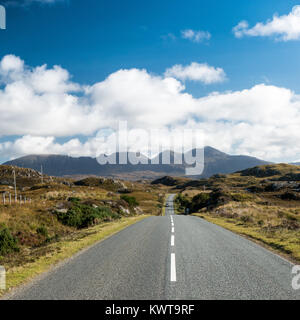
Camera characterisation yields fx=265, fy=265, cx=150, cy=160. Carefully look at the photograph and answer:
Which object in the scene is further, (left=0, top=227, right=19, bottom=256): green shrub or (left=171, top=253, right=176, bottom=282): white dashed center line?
(left=0, top=227, right=19, bottom=256): green shrub

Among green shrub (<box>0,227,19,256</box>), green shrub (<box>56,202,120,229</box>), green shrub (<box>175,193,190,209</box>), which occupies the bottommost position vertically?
green shrub (<box>175,193,190,209</box>)

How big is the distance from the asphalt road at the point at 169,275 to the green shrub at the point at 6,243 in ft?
18.6

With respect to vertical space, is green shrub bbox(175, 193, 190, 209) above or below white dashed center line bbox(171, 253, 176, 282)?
below

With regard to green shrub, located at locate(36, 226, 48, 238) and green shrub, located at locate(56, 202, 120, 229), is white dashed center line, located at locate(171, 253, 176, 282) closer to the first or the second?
green shrub, located at locate(36, 226, 48, 238)

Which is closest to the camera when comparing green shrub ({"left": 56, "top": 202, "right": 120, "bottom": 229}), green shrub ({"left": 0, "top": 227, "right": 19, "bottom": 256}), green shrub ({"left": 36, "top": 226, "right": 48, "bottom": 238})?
green shrub ({"left": 0, "top": 227, "right": 19, "bottom": 256})

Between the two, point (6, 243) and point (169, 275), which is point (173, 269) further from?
point (6, 243)

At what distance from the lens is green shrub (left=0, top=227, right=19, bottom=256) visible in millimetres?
14348

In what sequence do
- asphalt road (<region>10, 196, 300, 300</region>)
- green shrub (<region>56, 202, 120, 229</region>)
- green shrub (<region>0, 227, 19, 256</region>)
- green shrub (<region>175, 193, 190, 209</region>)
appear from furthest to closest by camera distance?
A: green shrub (<region>175, 193, 190, 209</region>) < green shrub (<region>56, 202, 120, 229</region>) < green shrub (<region>0, 227, 19, 256</region>) < asphalt road (<region>10, 196, 300, 300</region>)

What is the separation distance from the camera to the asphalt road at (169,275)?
6387 millimetres

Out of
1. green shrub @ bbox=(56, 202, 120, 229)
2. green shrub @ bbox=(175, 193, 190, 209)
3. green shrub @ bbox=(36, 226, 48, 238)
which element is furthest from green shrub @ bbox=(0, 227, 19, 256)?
green shrub @ bbox=(175, 193, 190, 209)

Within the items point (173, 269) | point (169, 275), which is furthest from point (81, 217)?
point (169, 275)

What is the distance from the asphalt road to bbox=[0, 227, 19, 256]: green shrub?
567 cm
